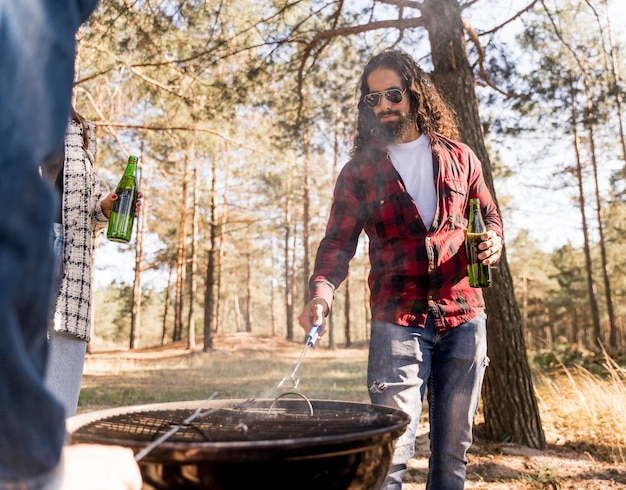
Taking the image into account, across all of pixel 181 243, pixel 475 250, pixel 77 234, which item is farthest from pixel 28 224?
pixel 181 243

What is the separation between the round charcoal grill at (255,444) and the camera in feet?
3.80

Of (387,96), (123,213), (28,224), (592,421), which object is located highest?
(387,96)

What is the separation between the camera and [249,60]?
666 centimetres

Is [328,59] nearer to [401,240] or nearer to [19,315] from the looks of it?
[401,240]

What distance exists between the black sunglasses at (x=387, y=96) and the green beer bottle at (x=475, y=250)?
562 mm

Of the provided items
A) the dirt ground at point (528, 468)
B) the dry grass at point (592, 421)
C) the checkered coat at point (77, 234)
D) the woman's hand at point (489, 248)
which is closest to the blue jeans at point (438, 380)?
the woman's hand at point (489, 248)

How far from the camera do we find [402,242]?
88.7 inches

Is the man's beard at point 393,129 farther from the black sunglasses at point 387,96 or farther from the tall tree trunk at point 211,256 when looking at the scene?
the tall tree trunk at point 211,256

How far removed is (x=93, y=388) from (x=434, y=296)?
9019 millimetres

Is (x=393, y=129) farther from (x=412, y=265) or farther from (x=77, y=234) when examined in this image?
(x=77, y=234)

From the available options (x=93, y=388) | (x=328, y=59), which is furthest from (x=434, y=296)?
(x=93, y=388)

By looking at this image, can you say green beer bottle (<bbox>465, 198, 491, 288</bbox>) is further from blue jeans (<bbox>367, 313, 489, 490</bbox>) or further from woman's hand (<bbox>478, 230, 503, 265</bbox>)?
blue jeans (<bbox>367, 313, 489, 490</bbox>)

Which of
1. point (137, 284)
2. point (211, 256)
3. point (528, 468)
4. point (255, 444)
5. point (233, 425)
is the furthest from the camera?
point (137, 284)

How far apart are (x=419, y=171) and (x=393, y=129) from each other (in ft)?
0.72
